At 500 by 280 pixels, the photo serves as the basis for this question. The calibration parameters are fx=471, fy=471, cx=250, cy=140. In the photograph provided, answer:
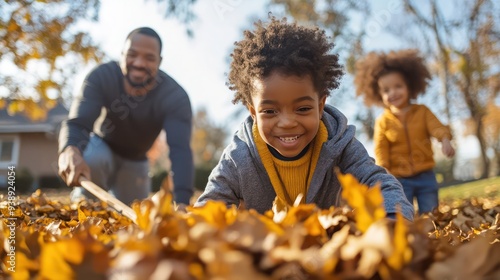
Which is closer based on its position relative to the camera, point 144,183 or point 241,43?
point 241,43

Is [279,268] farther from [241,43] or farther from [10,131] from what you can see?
[10,131]

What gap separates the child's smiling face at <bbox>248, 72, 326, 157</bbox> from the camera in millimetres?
2250

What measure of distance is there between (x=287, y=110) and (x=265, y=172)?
450mm

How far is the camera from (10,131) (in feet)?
83.2

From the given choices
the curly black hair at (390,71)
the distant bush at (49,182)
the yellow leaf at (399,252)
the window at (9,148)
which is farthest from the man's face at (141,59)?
the window at (9,148)

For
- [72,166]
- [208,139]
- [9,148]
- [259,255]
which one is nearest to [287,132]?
[259,255]

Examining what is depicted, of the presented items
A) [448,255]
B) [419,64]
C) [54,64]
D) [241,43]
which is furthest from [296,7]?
[448,255]

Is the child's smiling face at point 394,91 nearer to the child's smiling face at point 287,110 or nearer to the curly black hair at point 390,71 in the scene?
the curly black hair at point 390,71

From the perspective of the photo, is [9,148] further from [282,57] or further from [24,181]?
[282,57]

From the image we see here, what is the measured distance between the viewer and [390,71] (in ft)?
17.3

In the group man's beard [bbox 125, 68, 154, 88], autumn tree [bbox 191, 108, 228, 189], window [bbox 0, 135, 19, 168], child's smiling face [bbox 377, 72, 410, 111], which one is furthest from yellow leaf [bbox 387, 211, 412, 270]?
autumn tree [bbox 191, 108, 228, 189]

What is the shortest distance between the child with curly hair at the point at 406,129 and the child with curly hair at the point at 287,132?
2.00 meters

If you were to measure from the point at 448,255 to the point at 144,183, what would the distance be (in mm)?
4010

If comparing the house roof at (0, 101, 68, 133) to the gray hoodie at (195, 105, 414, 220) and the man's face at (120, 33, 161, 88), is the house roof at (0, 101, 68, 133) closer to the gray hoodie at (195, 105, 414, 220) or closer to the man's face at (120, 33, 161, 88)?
the man's face at (120, 33, 161, 88)
